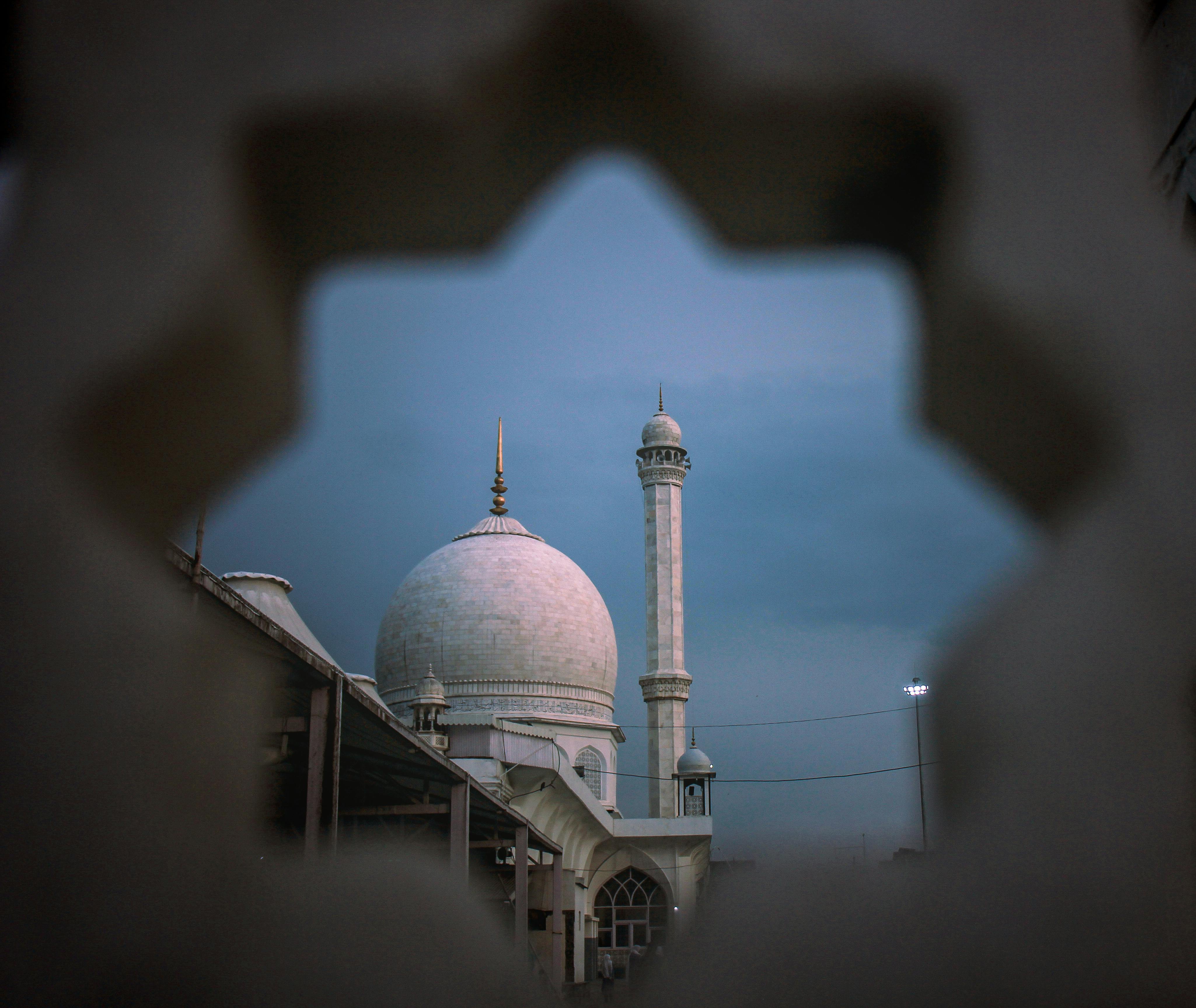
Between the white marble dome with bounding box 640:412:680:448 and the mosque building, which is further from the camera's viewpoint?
the white marble dome with bounding box 640:412:680:448

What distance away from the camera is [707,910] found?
357cm

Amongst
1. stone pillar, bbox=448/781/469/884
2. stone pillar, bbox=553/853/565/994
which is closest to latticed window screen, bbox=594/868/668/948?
stone pillar, bbox=553/853/565/994

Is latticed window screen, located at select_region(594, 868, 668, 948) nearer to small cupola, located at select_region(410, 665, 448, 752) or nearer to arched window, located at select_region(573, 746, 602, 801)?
arched window, located at select_region(573, 746, 602, 801)

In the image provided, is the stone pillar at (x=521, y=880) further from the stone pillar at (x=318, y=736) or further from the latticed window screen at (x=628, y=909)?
the latticed window screen at (x=628, y=909)

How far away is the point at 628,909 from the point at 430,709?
8143 mm

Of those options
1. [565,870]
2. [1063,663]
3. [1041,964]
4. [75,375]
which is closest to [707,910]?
[1041,964]

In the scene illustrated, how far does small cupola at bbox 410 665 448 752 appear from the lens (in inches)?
640

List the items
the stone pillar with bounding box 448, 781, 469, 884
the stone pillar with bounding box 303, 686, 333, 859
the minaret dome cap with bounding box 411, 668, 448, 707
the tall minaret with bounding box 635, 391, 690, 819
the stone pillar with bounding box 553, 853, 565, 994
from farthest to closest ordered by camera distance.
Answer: the tall minaret with bounding box 635, 391, 690, 819, the minaret dome cap with bounding box 411, 668, 448, 707, the stone pillar with bounding box 553, 853, 565, 994, the stone pillar with bounding box 448, 781, 469, 884, the stone pillar with bounding box 303, 686, 333, 859

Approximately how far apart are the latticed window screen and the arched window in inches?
70.7

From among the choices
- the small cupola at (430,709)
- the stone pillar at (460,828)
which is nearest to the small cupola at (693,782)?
the small cupola at (430,709)

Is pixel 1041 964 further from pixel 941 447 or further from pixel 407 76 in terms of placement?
pixel 407 76

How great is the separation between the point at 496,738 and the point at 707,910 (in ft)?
42.4

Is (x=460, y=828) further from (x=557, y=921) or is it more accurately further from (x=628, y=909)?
(x=628, y=909)

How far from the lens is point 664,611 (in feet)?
84.7
